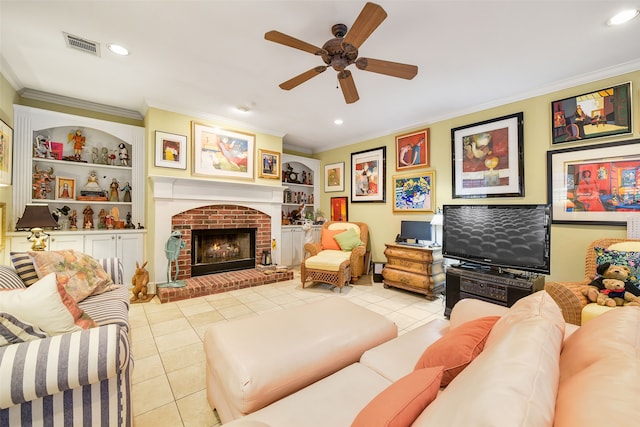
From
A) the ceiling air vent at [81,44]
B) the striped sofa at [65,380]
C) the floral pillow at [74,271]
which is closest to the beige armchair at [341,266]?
the floral pillow at [74,271]

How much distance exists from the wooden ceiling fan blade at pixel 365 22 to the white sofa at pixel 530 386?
5.54ft

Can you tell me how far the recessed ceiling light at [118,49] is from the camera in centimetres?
229

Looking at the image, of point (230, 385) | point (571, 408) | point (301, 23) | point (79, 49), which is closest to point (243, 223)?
point (79, 49)

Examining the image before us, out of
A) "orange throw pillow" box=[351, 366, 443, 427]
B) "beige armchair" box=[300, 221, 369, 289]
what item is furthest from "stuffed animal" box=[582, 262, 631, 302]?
"beige armchair" box=[300, 221, 369, 289]

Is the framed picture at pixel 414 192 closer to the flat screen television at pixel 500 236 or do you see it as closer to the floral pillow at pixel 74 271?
the flat screen television at pixel 500 236

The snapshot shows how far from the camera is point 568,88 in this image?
2807 millimetres

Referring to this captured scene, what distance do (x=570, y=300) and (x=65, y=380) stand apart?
10.3ft

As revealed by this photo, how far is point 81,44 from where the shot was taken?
2283 mm

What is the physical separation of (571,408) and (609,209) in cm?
318

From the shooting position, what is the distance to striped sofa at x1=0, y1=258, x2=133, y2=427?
0.90 meters

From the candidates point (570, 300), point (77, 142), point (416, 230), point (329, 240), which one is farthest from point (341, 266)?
point (77, 142)

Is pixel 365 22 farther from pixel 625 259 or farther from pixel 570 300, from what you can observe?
pixel 625 259

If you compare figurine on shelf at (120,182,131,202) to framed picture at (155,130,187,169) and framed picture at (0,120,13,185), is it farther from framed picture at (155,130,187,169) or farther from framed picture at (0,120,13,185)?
framed picture at (0,120,13,185)

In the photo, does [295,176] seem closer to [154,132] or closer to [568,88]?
[154,132]
